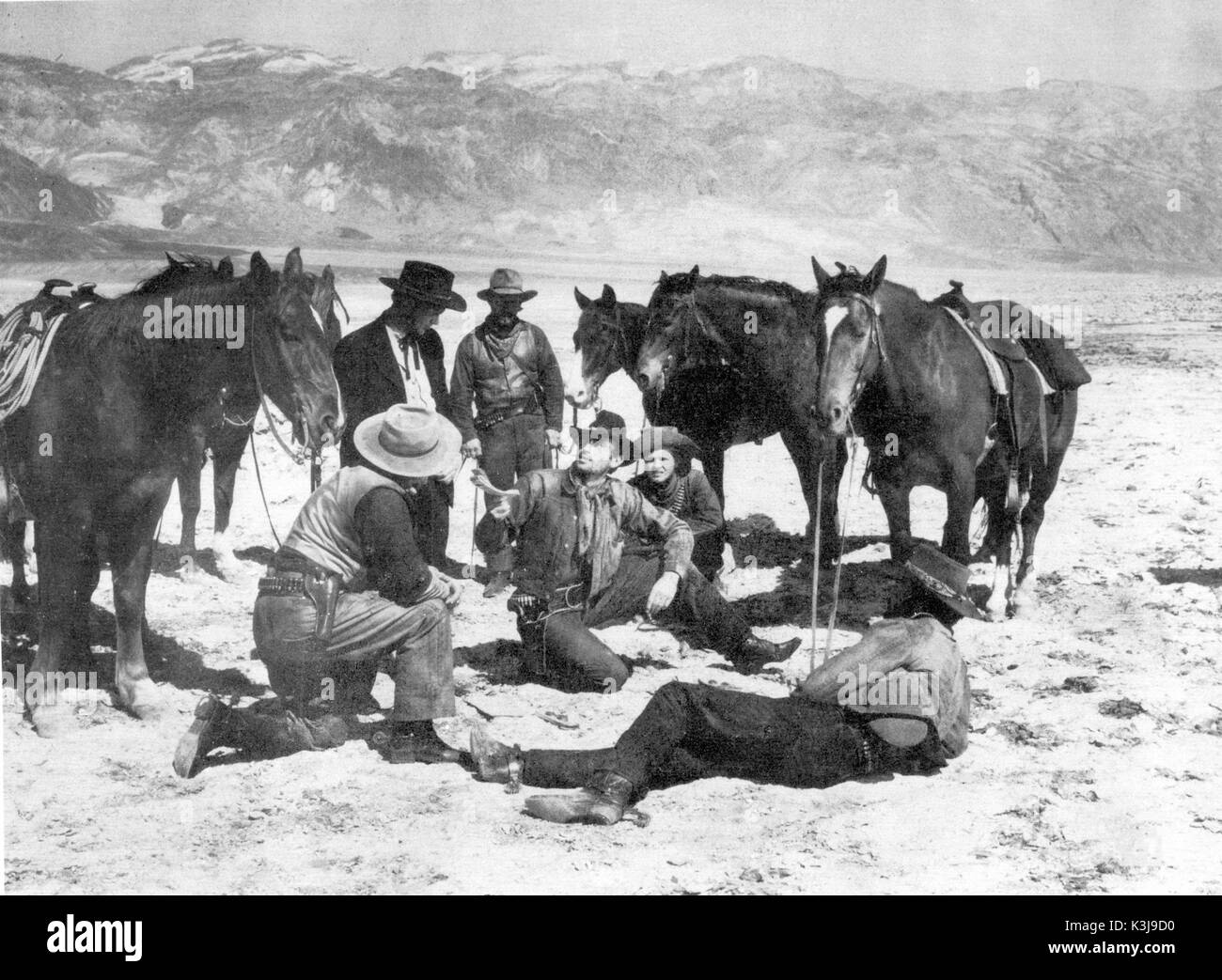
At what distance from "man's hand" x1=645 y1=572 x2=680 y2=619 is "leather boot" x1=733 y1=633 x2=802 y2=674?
66 cm

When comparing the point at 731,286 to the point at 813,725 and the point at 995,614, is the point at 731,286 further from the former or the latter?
the point at 813,725

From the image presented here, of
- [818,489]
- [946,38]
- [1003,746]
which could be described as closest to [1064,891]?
[1003,746]

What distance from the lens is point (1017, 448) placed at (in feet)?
26.2

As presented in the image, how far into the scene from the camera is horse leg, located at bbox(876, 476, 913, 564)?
755 centimetres

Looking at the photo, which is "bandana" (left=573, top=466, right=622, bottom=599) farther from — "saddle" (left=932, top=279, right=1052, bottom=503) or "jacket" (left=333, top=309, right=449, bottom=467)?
"saddle" (left=932, top=279, right=1052, bottom=503)

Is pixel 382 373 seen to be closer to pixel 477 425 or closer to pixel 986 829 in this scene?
pixel 477 425

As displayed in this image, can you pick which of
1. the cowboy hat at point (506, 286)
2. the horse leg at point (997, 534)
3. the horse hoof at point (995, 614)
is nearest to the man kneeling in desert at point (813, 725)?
the horse hoof at point (995, 614)

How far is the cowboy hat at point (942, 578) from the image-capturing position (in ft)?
18.1

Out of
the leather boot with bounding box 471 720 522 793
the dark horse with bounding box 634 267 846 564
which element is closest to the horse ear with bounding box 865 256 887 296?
Answer: the dark horse with bounding box 634 267 846 564

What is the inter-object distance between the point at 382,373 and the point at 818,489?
2765 mm

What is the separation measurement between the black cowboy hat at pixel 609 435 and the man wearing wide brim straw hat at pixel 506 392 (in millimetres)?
344

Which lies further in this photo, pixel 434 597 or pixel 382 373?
pixel 382 373

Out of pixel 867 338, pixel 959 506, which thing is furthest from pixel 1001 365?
pixel 867 338

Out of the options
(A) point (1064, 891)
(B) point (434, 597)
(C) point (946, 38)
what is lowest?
(A) point (1064, 891)
